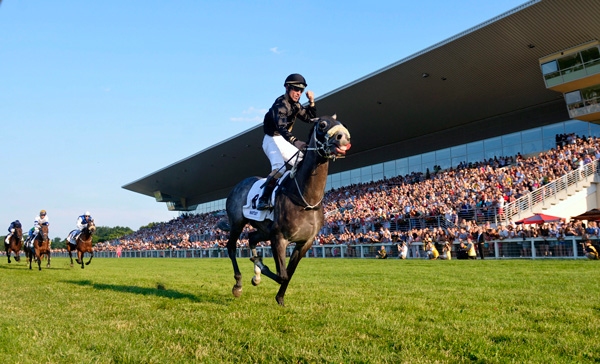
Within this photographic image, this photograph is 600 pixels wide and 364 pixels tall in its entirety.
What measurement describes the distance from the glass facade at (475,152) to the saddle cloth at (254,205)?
3486 cm

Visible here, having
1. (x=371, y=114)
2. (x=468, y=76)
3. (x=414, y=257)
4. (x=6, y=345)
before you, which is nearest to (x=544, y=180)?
(x=414, y=257)

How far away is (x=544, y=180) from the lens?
1144 inches

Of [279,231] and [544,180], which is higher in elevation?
[544,180]

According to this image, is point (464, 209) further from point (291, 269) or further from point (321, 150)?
point (321, 150)

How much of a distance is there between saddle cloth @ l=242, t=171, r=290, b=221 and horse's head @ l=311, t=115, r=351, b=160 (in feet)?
3.09

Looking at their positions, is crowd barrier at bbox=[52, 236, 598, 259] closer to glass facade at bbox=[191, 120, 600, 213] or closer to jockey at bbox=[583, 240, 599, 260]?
jockey at bbox=[583, 240, 599, 260]

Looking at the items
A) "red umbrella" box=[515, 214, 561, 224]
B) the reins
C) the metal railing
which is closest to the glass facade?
the metal railing

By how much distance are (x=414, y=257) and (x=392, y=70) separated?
15.2m

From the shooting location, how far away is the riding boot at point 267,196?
Result: 772cm

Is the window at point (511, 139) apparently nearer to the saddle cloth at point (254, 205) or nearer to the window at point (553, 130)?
the window at point (553, 130)

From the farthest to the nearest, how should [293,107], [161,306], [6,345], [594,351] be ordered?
[293,107] < [161,306] < [6,345] < [594,351]

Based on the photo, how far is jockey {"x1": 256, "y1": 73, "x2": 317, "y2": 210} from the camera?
7.52 metres

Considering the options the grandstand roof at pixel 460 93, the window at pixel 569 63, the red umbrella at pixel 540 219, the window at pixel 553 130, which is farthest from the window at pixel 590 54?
the red umbrella at pixel 540 219

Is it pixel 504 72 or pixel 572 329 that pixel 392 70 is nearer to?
pixel 504 72
